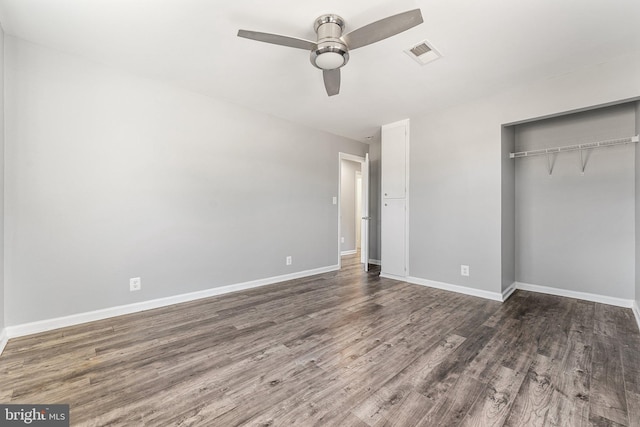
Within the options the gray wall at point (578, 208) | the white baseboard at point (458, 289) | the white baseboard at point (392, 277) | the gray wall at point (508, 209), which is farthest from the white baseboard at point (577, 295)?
the white baseboard at point (392, 277)

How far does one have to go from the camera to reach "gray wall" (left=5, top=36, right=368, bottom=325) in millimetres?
2268

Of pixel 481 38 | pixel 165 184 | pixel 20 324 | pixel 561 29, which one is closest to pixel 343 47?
pixel 481 38

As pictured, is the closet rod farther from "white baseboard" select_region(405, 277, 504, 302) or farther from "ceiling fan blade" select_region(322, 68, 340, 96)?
"ceiling fan blade" select_region(322, 68, 340, 96)

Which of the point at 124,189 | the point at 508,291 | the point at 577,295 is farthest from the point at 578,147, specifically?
the point at 124,189

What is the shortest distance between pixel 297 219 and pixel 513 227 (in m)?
3.00

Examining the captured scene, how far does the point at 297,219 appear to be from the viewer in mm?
4230

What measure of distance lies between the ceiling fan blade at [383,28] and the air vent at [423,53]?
0.56m

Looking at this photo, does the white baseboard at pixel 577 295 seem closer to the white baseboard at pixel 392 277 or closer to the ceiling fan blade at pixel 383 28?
the white baseboard at pixel 392 277

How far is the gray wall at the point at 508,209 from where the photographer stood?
10.6 ft

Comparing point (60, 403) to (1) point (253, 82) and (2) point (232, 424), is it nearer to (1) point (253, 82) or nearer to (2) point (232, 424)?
(2) point (232, 424)

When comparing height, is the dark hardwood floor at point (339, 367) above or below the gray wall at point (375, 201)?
below

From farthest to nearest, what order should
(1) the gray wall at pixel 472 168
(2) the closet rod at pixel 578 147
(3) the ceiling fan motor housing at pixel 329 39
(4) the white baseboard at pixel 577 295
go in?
(4) the white baseboard at pixel 577 295, (2) the closet rod at pixel 578 147, (1) the gray wall at pixel 472 168, (3) the ceiling fan motor housing at pixel 329 39

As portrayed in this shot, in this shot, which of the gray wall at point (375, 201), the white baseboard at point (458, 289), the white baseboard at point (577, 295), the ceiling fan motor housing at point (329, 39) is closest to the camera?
the ceiling fan motor housing at point (329, 39)

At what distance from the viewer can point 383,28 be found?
180 cm
